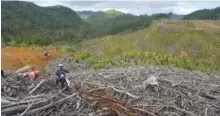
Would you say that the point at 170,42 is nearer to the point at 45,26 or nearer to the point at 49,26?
the point at 45,26

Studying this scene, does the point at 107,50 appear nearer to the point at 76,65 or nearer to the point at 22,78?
the point at 76,65

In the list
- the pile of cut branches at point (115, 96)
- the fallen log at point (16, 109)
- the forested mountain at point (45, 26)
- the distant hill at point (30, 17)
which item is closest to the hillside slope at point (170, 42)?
the forested mountain at point (45, 26)

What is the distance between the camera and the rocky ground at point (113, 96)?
29.6 ft

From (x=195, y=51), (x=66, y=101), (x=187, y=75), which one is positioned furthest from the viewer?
(x=195, y=51)

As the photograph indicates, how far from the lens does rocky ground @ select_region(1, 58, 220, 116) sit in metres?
9.02

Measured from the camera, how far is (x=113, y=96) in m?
10.1

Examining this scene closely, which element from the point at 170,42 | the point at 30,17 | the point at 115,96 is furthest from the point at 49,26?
the point at 115,96

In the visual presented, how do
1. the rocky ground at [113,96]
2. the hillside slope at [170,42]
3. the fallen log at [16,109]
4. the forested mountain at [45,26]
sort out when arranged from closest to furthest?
the fallen log at [16,109], the rocky ground at [113,96], the hillside slope at [170,42], the forested mountain at [45,26]

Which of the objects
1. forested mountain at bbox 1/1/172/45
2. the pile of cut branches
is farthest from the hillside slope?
the pile of cut branches

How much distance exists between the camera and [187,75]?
13195 millimetres

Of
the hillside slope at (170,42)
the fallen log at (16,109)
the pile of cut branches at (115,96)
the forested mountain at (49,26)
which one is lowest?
the forested mountain at (49,26)

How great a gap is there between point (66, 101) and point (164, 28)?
4796 cm

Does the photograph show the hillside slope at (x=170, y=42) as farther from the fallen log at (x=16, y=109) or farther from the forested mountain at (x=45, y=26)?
the fallen log at (x=16, y=109)

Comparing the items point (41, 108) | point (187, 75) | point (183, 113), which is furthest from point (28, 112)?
point (187, 75)
